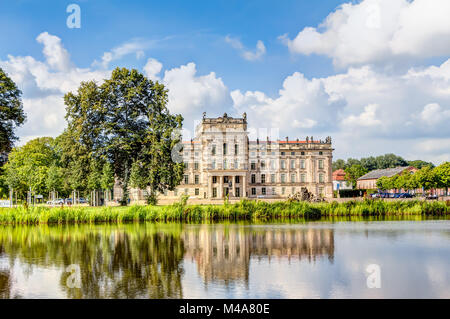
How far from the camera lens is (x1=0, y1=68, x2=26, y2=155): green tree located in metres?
36.2

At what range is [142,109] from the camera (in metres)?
38.3

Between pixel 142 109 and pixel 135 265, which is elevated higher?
pixel 142 109

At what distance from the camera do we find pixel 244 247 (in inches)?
661

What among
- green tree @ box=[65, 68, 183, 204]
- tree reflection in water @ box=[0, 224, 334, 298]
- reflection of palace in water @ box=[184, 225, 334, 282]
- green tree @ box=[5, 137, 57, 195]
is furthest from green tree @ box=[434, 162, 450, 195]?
green tree @ box=[5, 137, 57, 195]

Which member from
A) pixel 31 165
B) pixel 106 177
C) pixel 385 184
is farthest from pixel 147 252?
pixel 385 184

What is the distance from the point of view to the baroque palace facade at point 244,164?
66.0 metres

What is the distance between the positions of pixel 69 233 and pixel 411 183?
58.2m

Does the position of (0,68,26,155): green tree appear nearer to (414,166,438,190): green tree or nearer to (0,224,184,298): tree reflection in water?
(0,224,184,298): tree reflection in water

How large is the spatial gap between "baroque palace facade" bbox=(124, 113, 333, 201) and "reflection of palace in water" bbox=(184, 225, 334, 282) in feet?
141

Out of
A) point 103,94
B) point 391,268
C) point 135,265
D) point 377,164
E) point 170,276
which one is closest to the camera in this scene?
point 170,276

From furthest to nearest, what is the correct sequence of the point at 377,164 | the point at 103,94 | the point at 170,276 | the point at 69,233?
the point at 377,164, the point at 103,94, the point at 69,233, the point at 170,276
